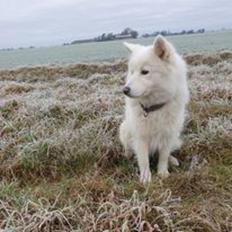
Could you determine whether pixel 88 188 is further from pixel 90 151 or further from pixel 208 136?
pixel 208 136

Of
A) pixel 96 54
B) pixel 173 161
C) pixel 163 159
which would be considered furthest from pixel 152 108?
pixel 96 54

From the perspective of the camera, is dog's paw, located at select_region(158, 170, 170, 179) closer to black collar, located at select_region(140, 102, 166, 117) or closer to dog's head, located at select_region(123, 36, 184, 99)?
black collar, located at select_region(140, 102, 166, 117)

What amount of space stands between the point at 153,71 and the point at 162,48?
0.21 metres

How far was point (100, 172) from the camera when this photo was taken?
4336 mm

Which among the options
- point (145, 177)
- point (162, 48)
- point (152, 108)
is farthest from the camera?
point (152, 108)

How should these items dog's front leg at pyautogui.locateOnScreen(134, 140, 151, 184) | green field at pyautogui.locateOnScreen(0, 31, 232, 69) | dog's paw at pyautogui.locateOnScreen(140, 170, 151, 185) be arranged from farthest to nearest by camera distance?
green field at pyautogui.locateOnScreen(0, 31, 232, 69), dog's front leg at pyautogui.locateOnScreen(134, 140, 151, 184), dog's paw at pyautogui.locateOnScreen(140, 170, 151, 185)

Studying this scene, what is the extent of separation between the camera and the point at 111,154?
4.74 meters

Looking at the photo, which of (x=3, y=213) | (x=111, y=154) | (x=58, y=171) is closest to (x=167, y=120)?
(x=111, y=154)

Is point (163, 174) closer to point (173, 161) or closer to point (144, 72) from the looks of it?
point (173, 161)

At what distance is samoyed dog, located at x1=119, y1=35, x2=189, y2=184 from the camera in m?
3.87

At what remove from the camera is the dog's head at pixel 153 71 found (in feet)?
12.6

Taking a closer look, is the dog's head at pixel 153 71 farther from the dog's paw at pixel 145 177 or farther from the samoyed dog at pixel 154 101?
the dog's paw at pixel 145 177

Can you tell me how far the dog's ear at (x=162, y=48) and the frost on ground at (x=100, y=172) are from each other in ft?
3.27

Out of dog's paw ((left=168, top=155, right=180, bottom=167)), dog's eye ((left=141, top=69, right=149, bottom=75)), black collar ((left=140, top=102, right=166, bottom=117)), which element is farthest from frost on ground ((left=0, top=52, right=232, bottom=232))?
dog's eye ((left=141, top=69, right=149, bottom=75))
